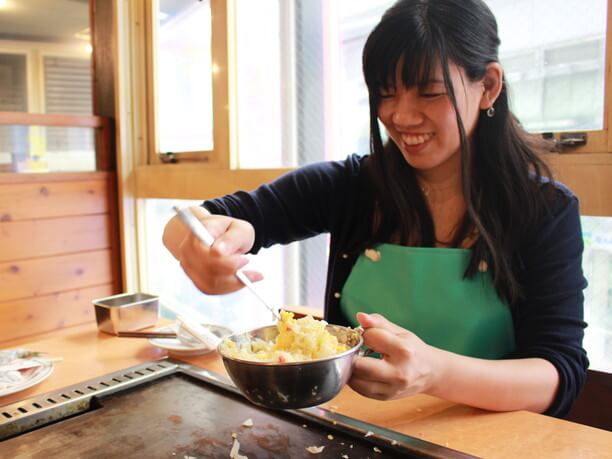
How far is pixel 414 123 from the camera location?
1102mm

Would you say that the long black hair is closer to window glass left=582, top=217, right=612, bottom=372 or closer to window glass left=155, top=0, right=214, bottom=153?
window glass left=582, top=217, right=612, bottom=372

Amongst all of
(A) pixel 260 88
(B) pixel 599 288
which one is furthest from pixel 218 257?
(A) pixel 260 88

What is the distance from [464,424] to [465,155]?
0.60m

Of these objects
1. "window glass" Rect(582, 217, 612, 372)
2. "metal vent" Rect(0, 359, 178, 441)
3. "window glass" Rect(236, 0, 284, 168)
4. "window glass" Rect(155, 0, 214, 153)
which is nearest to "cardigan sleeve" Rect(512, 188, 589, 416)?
"window glass" Rect(582, 217, 612, 372)

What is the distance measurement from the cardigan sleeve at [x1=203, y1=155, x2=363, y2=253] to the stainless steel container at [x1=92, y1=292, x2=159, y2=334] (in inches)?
12.8

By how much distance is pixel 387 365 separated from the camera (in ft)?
2.58

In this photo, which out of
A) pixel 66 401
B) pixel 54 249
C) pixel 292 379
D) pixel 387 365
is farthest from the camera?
pixel 54 249

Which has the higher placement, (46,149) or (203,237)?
(46,149)

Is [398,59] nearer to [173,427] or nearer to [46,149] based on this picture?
[173,427]

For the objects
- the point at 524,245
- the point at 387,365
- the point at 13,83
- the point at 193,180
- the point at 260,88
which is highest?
the point at 13,83

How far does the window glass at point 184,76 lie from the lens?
8.15 feet

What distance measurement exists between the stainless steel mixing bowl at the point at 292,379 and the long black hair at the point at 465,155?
54cm

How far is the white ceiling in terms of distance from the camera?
2.75 m

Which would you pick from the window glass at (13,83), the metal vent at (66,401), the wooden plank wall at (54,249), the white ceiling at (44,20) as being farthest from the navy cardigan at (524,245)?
the white ceiling at (44,20)
